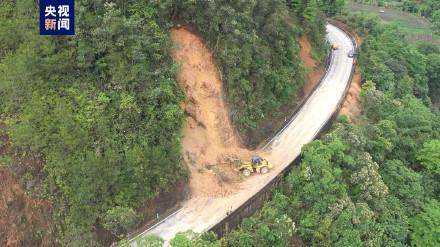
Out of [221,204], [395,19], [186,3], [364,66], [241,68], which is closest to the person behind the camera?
[221,204]

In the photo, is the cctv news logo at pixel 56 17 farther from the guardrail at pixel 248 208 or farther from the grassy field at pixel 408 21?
the grassy field at pixel 408 21

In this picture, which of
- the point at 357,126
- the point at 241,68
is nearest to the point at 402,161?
the point at 357,126

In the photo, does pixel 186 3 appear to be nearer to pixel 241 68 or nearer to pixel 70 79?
pixel 241 68

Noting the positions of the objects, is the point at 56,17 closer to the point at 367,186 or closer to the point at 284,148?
the point at 284,148

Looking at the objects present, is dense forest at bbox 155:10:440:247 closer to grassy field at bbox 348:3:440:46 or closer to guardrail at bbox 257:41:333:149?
guardrail at bbox 257:41:333:149

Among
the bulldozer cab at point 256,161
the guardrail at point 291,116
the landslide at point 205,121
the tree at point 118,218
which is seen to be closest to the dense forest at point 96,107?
the tree at point 118,218
